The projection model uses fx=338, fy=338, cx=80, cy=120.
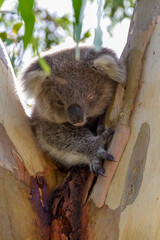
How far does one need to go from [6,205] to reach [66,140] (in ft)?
2.56

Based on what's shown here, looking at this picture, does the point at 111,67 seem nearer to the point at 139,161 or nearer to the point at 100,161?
the point at 100,161

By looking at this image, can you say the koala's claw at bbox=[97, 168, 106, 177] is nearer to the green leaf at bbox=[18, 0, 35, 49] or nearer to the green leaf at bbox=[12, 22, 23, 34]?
the green leaf at bbox=[18, 0, 35, 49]

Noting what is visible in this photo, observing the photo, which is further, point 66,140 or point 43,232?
point 66,140

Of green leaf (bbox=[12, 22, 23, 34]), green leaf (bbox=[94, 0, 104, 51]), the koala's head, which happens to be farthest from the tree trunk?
green leaf (bbox=[12, 22, 23, 34])

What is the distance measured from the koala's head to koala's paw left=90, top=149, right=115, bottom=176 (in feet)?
1.10

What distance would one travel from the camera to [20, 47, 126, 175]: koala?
7.57 ft

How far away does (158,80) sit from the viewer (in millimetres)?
1784

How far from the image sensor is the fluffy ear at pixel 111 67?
208 centimetres

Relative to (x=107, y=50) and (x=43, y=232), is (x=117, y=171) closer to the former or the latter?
(x=43, y=232)

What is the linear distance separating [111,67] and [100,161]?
0.67m

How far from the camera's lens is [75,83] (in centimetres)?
233

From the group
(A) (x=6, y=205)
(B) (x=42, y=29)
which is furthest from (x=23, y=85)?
(B) (x=42, y=29)

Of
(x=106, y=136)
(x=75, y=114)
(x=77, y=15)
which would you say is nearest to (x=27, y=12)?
(x=77, y=15)

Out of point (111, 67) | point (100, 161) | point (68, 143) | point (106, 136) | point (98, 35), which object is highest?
point (98, 35)
